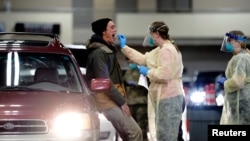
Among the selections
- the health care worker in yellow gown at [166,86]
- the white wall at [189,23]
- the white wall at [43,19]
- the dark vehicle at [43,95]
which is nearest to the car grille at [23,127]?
the dark vehicle at [43,95]

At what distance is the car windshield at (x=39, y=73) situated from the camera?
737 cm

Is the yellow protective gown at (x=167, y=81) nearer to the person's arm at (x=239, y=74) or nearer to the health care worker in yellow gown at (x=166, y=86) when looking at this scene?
the health care worker in yellow gown at (x=166, y=86)

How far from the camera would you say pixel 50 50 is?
768cm

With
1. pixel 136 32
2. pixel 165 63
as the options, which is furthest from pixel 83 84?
pixel 136 32

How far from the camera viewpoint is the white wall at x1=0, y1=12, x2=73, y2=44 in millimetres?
23453

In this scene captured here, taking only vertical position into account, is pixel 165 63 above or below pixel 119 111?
above

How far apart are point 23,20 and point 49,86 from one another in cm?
1648

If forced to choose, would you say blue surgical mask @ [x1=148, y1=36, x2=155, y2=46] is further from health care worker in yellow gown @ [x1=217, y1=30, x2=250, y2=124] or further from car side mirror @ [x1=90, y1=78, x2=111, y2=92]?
car side mirror @ [x1=90, y1=78, x2=111, y2=92]

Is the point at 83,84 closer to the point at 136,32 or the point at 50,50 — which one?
the point at 50,50

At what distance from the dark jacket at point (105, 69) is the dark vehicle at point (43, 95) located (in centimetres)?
34

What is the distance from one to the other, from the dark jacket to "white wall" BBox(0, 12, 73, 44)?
15539mm

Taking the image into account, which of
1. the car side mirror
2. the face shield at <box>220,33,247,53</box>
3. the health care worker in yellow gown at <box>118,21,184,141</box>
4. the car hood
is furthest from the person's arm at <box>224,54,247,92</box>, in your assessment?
the car hood

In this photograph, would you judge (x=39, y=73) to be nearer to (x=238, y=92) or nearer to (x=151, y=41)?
(x=151, y=41)

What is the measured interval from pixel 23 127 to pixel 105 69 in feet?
5.96
